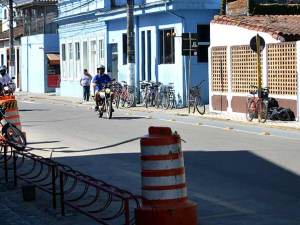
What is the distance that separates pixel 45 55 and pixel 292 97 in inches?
1212

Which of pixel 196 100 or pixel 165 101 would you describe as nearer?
pixel 196 100

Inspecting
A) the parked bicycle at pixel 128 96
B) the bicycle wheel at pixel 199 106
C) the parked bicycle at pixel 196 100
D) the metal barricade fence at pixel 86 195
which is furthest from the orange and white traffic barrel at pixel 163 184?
the parked bicycle at pixel 128 96

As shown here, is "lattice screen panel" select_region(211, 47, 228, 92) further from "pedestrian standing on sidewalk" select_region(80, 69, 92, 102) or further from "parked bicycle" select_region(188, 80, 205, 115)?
"pedestrian standing on sidewalk" select_region(80, 69, 92, 102)

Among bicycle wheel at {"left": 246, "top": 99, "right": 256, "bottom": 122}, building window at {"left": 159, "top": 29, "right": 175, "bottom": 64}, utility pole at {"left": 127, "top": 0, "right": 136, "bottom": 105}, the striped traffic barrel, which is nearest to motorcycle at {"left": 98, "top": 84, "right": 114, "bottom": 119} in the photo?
bicycle wheel at {"left": 246, "top": 99, "right": 256, "bottom": 122}

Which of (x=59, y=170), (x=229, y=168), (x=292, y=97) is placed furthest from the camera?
(x=292, y=97)

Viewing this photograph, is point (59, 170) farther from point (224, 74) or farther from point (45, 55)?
point (45, 55)

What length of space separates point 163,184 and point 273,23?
19.0 m

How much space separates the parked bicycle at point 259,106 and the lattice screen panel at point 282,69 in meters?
0.69

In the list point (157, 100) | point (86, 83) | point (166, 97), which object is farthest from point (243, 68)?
point (86, 83)

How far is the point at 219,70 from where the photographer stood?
86.5ft

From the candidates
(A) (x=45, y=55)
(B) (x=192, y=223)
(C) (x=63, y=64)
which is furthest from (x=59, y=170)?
(A) (x=45, y=55)

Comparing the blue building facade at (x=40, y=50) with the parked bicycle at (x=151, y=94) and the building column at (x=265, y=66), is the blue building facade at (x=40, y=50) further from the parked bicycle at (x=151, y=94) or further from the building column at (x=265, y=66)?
the building column at (x=265, y=66)

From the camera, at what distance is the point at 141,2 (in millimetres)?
33812

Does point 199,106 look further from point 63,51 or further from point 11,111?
point 63,51
